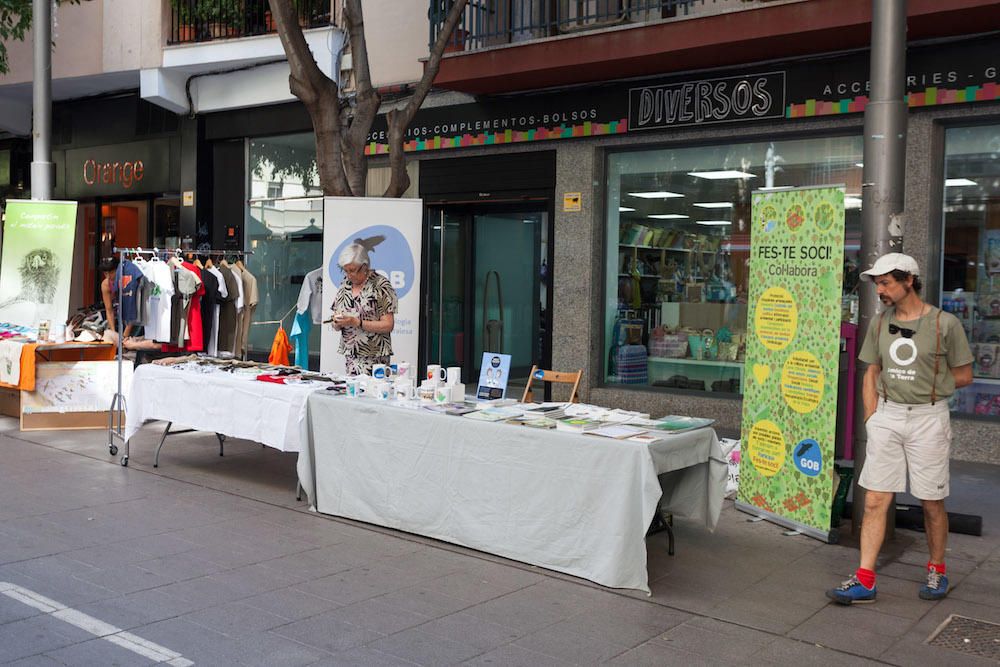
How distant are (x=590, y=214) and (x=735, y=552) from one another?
19.6 feet

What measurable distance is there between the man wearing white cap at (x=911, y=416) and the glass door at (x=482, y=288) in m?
7.79

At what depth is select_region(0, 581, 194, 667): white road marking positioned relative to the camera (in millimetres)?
4443

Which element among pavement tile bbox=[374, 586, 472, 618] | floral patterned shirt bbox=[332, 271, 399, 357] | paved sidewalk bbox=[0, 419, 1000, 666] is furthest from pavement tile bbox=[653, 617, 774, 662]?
floral patterned shirt bbox=[332, 271, 399, 357]

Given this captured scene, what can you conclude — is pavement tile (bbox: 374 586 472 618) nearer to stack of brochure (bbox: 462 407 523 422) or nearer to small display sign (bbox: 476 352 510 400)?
stack of brochure (bbox: 462 407 523 422)

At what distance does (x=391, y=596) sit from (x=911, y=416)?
3000 millimetres

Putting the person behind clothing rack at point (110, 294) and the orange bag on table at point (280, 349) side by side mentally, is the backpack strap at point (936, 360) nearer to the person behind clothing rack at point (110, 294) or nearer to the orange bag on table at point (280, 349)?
the orange bag on table at point (280, 349)

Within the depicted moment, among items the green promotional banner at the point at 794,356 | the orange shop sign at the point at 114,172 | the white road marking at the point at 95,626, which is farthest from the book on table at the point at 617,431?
the orange shop sign at the point at 114,172

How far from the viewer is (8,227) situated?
36.8 feet

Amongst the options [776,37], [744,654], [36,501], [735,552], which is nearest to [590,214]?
[776,37]

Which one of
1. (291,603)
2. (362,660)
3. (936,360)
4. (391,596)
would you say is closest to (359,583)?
(391,596)

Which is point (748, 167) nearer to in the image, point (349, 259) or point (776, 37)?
point (776, 37)

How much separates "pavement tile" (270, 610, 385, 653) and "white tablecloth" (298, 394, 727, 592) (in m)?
1.38

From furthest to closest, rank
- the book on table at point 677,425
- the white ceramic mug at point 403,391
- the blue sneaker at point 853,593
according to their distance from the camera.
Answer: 1. the white ceramic mug at point 403,391
2. the book on table at point 677,425
3. the blue sneaker at point 853,593

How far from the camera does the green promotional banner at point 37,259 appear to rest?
1105 cm
